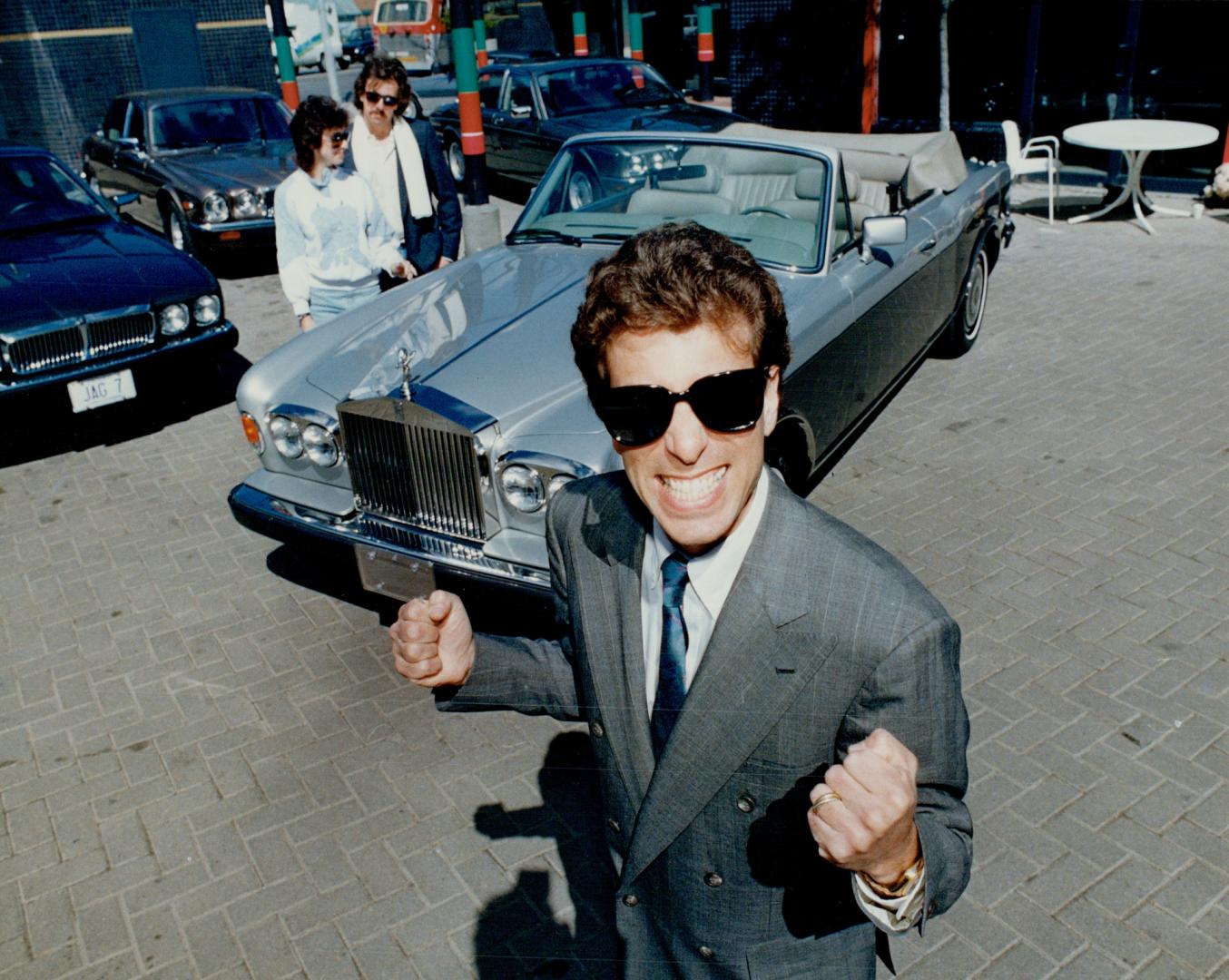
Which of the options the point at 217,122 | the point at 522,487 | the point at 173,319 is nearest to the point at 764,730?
the point at 522,487

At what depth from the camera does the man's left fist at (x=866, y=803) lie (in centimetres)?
123

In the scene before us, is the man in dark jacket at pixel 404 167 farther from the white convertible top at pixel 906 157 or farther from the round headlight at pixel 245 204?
the round headlight at pixel 245 204

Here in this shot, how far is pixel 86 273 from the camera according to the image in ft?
21.7

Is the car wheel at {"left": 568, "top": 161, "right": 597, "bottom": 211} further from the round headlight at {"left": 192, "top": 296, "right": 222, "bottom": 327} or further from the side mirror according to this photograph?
the round headlight at {"left": 192, "top": 296, "right": 222, "bottom": 327}

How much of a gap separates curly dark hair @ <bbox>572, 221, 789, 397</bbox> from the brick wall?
1807cm

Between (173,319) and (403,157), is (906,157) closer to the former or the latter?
(403,157)

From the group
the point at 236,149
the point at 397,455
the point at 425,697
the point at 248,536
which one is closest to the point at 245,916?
the point at 425,697

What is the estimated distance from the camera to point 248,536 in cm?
549

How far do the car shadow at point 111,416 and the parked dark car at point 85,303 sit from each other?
0.07 m

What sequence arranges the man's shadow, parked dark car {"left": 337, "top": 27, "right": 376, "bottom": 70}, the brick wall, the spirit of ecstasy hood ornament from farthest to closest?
parked dark car {"left": 337, "top": 27, "right": 376, "bottom": 70} < the brick wall < the spirit of ecstasy hood ornament < the man's shadow

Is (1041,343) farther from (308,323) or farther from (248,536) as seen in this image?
(248,536)

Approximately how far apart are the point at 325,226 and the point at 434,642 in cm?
429

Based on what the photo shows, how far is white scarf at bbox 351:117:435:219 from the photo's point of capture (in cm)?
611

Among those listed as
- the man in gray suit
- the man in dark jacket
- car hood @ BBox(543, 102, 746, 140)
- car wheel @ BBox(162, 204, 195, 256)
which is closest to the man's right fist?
the man in gray suit
